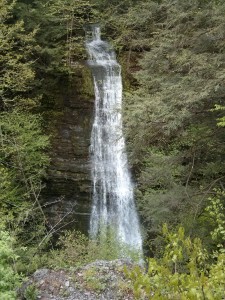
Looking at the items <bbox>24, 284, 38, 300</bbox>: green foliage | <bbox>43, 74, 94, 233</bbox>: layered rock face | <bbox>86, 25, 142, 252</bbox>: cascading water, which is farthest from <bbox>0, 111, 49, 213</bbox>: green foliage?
<bbox>24, 284, 38, 300</bbox>: green foliage

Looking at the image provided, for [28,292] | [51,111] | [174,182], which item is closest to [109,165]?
[51,111]

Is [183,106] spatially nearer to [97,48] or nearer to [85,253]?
[85,253]

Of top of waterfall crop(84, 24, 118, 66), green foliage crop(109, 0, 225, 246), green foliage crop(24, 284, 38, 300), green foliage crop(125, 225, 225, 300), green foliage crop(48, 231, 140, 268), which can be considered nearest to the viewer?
green foliage crop(125, 225, 225, 300)

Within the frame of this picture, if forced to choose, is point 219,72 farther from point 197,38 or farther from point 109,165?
point 109,165

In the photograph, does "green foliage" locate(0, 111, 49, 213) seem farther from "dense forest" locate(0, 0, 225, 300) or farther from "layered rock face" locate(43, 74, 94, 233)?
"layered rock face" locate(43, 74, 94, 233)

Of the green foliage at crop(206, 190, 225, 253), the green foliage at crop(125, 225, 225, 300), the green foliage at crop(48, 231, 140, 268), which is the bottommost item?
the green foliage at crop(48, 231, 140, 268)

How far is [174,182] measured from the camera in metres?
8.95

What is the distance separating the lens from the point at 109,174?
13266mm

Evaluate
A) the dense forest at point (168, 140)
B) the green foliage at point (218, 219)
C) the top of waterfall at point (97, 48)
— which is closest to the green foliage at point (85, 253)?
the dense forest at point (168, 140)

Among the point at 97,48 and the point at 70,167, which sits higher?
the point at 97,48

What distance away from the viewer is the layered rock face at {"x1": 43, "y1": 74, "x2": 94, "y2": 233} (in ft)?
41.4

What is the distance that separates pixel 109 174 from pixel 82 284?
7.33m

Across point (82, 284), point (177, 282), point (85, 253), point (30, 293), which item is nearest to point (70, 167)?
point (85, 253)

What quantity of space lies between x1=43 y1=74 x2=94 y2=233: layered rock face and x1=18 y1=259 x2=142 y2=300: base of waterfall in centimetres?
558
